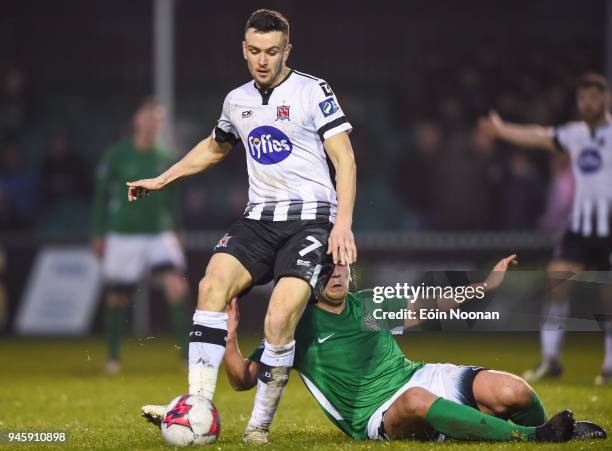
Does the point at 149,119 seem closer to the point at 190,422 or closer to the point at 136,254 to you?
the point at 136,254

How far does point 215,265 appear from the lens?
5.59 m

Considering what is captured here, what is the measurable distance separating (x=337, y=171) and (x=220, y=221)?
385 inches

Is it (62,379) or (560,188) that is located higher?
(560,188)

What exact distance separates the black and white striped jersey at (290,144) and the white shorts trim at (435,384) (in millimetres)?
888

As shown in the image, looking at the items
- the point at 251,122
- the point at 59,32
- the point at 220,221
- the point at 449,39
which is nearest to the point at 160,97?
the point at 220,221

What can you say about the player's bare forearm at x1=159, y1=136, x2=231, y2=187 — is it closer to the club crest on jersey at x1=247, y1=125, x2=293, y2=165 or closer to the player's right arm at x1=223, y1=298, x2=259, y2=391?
the club crest on jersey at x1=247, y1=125, x2=293, y2=165

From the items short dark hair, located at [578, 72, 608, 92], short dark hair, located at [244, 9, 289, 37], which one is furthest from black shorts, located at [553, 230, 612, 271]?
short dark hair, located at [244, 9, 289, 37]

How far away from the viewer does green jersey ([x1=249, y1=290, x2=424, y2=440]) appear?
18.2 feet

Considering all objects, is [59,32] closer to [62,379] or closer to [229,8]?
[229,8]

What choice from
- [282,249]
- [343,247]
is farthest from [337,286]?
[282,249]

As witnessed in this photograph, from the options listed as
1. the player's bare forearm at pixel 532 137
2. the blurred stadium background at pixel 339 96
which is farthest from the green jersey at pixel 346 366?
the blurred stadium background at pixel 339 96

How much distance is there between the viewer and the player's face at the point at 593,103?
9.46 meters

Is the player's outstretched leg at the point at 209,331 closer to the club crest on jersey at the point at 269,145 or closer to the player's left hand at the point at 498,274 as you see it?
the club crest on jersey at the point at 269,145

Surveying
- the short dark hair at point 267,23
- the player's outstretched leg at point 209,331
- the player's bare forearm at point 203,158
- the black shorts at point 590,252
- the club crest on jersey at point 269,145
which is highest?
the short dark hair at point 267,23
